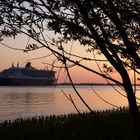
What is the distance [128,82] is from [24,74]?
512ft

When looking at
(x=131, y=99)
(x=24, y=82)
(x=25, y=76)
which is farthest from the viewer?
(x=24, y=82)

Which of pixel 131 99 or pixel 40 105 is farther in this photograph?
pixel 40 105

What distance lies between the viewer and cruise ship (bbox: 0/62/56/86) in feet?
520

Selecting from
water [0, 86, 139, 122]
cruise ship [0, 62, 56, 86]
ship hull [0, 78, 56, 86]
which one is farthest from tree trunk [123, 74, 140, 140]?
ship hull [0, 78, 56, 86]

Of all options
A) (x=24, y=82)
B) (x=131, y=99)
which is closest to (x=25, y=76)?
(x=24, y=82)

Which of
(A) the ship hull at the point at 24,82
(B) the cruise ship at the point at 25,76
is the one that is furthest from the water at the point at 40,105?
(A) the ship hull at the point at 24,82

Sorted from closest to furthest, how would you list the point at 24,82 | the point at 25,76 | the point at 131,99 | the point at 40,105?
the point at 131,99
the point at 40,105
the point at 25,76
the point at 24,82

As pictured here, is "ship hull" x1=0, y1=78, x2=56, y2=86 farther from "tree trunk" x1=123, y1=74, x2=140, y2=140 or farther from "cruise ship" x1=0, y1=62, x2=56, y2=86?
"tree trunk" x1=123, y1=74, x2=140, y2=140

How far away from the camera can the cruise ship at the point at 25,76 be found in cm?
15850

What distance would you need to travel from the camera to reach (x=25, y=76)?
6275 inches

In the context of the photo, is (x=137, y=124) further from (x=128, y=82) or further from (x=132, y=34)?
(x=132, y=34)

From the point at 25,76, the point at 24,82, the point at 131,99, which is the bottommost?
the point at 131,99

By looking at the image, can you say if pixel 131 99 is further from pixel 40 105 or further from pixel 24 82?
pixel 24 82

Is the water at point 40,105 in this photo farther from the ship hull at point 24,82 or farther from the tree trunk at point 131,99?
the ship hull at point 24,82
